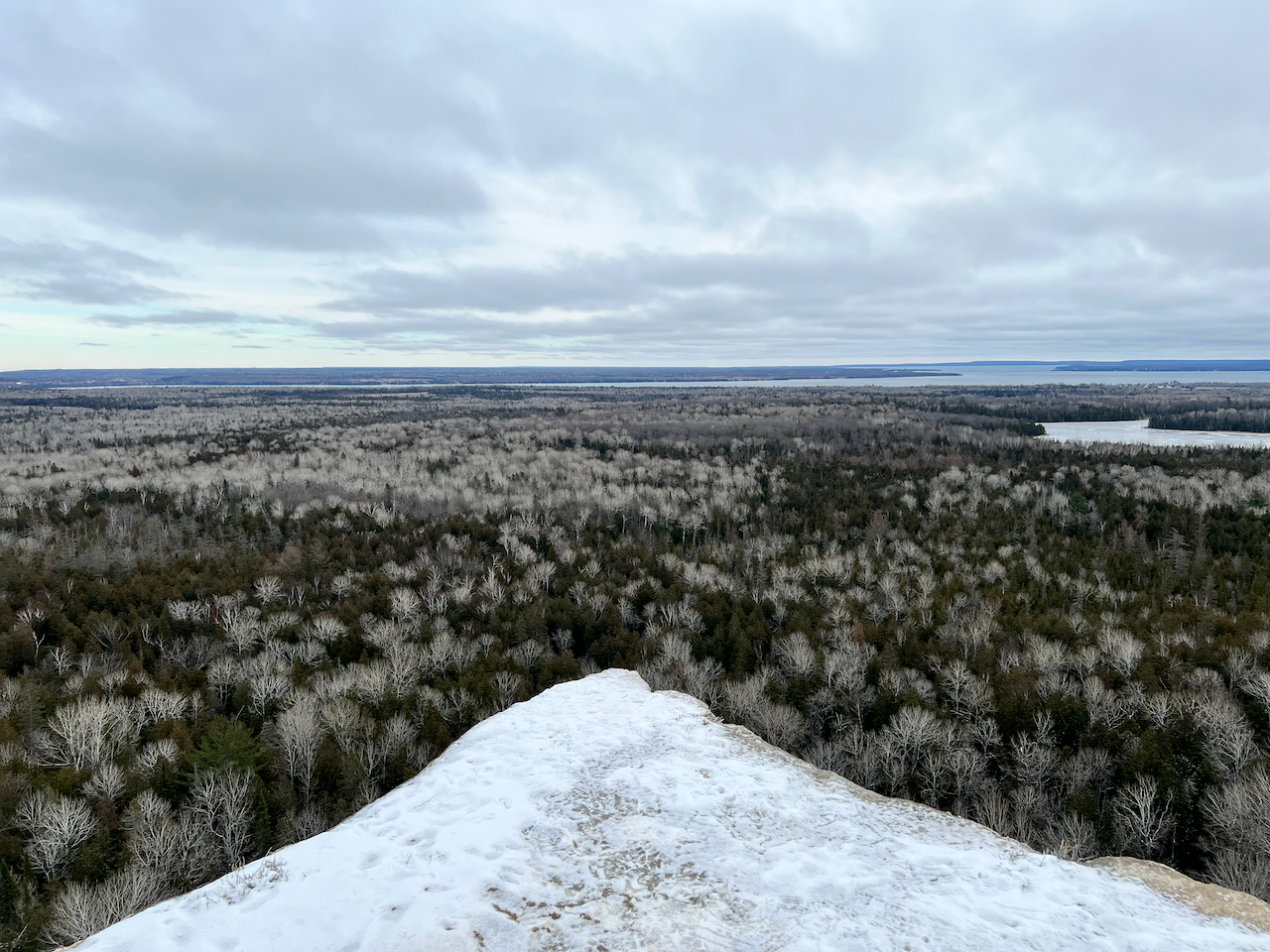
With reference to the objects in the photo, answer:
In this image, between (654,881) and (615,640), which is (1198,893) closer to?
(654,881)

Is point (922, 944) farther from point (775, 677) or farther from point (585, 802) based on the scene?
point (775, 677)

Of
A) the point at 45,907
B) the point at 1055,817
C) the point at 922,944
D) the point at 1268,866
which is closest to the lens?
the point at 922,944

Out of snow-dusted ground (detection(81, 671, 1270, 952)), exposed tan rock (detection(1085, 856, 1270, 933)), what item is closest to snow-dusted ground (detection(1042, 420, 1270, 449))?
exposed tan rock (detection(1085, 856, 1270, 933))

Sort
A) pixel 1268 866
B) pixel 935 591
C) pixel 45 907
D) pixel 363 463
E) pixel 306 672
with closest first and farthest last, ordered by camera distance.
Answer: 1. pixel 45 907
2. pixel 1268 866
3. pixel 306 672
4. pixel 935 591
5. pixel 363 463

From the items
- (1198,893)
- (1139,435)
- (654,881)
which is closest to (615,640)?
(654,881)

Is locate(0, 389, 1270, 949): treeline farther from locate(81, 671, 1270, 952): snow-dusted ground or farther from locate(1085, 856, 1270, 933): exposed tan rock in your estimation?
locate(1085, 856, 1270, 933): exposed tan rock

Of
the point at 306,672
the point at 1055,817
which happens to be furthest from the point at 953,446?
the point at 306,672

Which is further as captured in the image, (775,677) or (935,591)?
(935,591)
